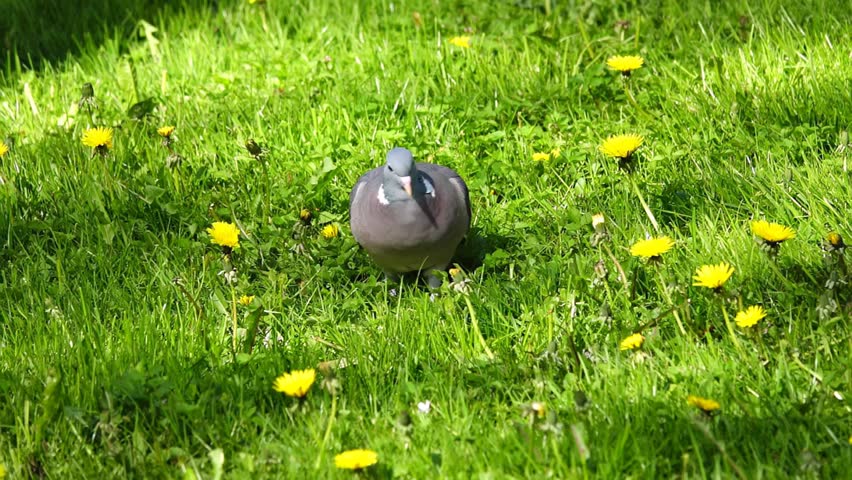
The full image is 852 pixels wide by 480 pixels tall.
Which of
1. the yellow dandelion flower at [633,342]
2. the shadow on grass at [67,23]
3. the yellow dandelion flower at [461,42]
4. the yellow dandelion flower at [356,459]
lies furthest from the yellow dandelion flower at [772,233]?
the shadow on grass at [67,23]

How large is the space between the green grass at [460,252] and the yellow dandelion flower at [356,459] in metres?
0.11

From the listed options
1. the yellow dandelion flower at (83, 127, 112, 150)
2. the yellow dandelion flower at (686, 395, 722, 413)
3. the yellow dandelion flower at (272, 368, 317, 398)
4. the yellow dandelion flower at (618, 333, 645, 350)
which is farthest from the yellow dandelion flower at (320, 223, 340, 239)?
the yellow dandelion flower at (686, 395, 722, 413)

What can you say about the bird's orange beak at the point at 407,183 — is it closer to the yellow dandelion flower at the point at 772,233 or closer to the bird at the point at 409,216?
the bird at the point at 409,216

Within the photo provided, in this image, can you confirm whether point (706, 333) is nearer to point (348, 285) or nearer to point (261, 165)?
point (348, 285)

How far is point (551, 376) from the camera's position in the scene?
3049mm

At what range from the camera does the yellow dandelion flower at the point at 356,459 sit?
2539mm

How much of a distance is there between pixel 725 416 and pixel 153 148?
9.30ft

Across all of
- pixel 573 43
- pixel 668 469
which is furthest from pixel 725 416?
pixel 573 43

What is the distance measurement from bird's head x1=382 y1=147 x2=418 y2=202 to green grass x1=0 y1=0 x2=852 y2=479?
386mm

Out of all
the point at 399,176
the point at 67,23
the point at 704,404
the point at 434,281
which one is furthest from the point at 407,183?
the point at 67,23

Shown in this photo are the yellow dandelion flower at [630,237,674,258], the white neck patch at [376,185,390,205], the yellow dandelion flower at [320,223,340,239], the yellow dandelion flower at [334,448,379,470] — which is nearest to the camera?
the yellow dandelion flower at [334,448,379,470]

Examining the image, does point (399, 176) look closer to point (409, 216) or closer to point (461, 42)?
point (409, 216)

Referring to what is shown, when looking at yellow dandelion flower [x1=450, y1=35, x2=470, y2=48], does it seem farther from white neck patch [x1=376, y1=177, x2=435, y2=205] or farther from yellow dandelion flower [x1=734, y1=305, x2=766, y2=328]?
yellow dandelion flower [x1=734, y1=305, x2=766, y2=328]

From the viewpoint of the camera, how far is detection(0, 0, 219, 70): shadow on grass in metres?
5.71
